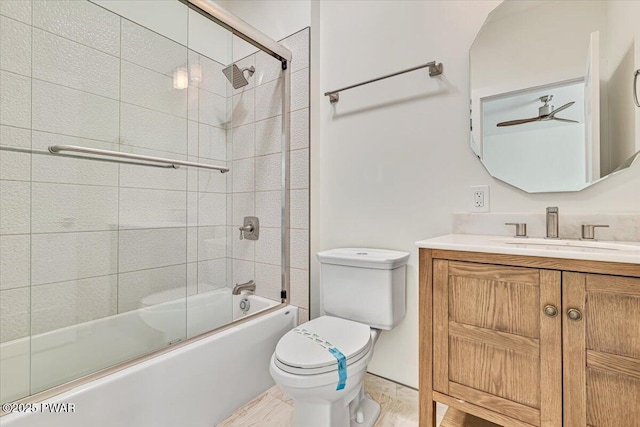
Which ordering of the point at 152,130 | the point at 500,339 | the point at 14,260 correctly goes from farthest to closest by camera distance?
the point at 152,130 → the point at 14,260 → the point at 500,339

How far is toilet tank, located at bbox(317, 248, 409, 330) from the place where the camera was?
134cm

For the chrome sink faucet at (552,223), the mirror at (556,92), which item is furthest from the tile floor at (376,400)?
the mirror at (556,92)

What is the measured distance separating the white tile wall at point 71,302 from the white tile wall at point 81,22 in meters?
1.12

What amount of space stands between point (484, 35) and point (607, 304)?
1.16m

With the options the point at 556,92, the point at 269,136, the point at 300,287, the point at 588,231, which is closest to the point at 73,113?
the point at 269,136

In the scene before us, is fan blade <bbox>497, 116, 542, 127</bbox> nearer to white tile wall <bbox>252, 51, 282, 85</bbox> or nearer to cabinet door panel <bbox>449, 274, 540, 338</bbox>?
cabinet door panel <bbox>449, 274, 540, 338</bbox>

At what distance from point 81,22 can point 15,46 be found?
0.29 m

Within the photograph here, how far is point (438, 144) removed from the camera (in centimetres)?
142

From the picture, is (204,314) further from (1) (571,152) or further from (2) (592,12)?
(2) (592,12)

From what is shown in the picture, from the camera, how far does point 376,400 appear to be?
1.47m

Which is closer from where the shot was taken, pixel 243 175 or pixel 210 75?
pixel 210 75

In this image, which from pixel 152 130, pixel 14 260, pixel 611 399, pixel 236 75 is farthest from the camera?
pixel 236 75

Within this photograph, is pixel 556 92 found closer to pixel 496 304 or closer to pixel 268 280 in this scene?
pixel 496 304

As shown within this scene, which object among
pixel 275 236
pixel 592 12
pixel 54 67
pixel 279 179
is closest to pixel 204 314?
pixel 275 236
